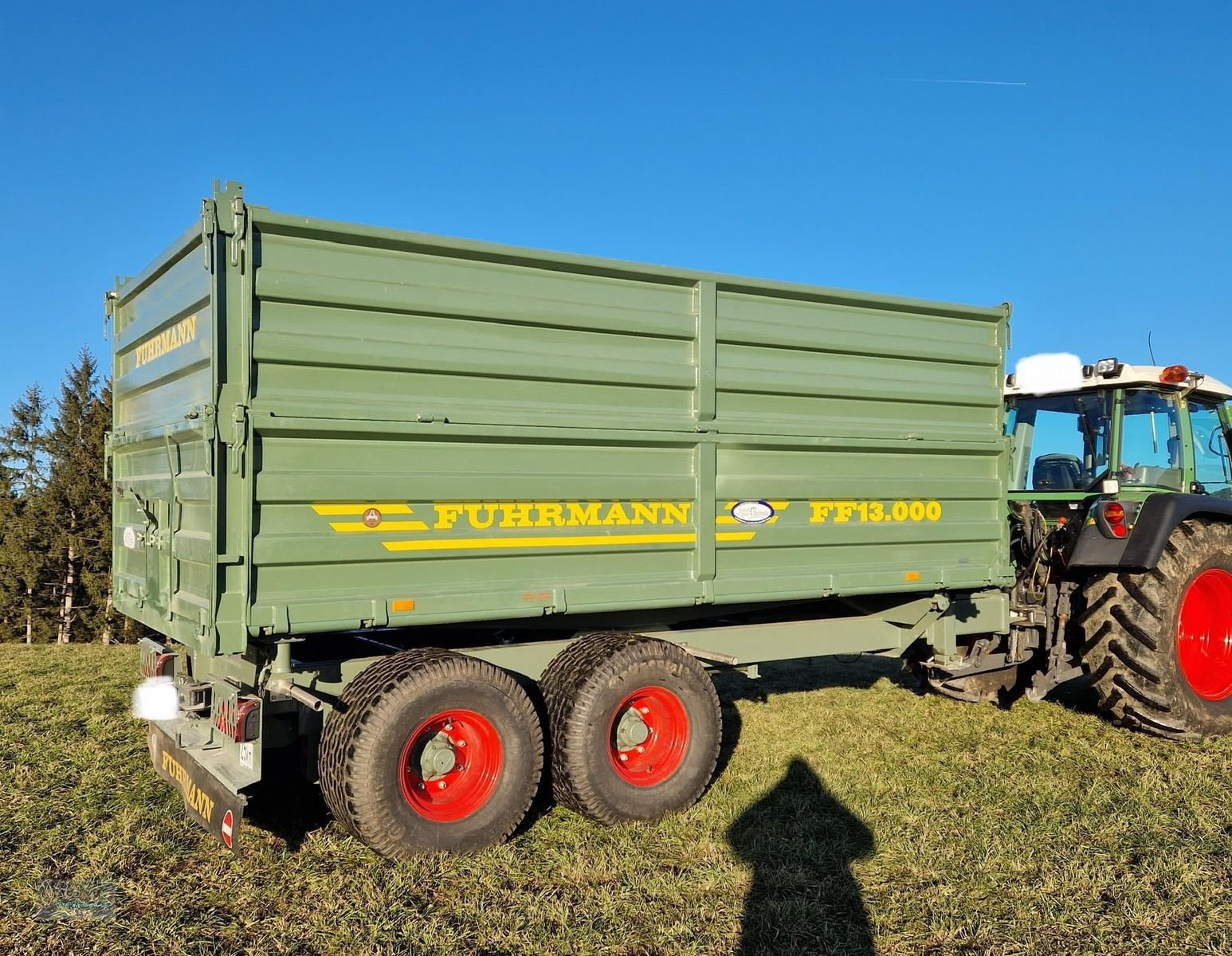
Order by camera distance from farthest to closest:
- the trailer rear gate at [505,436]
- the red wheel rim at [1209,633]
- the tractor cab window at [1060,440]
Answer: the tractor cab window at [1060,440]
the red wheel rim at [1209,633]
the trailer rear gate at [505,436]

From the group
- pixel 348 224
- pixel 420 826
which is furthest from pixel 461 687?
pixel 348 224

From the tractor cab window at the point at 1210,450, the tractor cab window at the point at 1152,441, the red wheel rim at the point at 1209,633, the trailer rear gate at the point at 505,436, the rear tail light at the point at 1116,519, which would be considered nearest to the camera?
the trailer rear gate at the point at 505,436

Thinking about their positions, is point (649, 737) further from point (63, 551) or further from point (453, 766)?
point (63, 551)

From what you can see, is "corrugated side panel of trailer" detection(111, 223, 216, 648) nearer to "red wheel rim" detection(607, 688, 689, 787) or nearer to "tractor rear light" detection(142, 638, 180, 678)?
"tractor rear light" detection(142, 638, 180, 678)

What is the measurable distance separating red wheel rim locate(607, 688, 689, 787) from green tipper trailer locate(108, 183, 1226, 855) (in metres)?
0.02

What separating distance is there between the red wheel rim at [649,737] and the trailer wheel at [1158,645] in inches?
119

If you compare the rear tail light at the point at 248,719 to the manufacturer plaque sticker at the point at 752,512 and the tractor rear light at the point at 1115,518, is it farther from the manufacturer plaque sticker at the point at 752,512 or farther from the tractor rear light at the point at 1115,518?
the tractor rear light at the point at 1115,518

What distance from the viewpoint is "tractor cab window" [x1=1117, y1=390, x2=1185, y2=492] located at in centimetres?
631

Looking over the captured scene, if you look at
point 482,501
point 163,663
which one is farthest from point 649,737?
point 163,663

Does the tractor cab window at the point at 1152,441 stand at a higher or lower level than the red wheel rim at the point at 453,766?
higher

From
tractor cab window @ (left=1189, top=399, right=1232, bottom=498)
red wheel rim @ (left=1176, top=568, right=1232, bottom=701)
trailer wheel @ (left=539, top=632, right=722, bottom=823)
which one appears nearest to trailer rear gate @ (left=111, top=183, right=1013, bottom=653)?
trailer wheel @ (left=539, top=632, right=722, bottom=823)

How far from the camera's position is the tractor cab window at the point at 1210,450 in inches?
258

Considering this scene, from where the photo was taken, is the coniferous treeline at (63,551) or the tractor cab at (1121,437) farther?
the coniferous treeline at (63,551)

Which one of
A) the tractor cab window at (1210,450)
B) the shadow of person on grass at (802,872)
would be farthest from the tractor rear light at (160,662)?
the tractor cab window at (1210,450)
